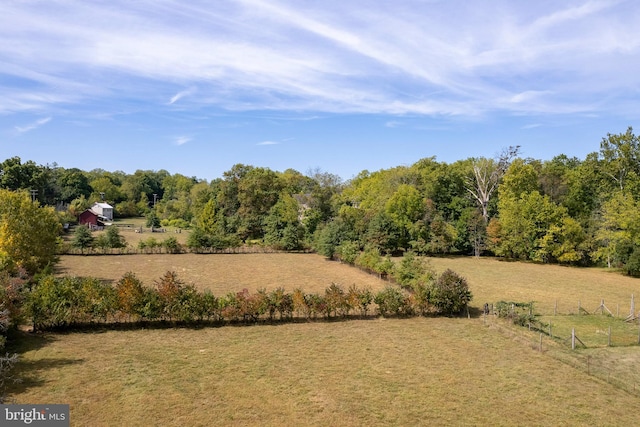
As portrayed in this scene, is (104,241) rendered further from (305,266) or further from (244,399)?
(244,399)

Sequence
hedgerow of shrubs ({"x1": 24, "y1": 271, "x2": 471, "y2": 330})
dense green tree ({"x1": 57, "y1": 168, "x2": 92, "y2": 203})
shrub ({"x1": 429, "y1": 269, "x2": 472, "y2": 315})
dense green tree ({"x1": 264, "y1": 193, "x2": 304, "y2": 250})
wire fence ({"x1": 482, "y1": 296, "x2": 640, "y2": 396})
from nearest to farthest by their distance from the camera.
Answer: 1. wire fence ({"x1": 482, "y1": 296, "x2": 640, "y2": 396})
2. hedgerow of shrubs ({"x1": 24, "y1": 271, "x2": 471, "y2": 330})
3. shrub ({"x1": 429, "y1": 269, "x2": 472, "y2": 315})
4. dense green tree ({"x1": 264, "y1": 193, "x2": 304, "y2": 250})
5. dense green tree ({"x1": 57, "y1": 168, "x2": 92, "y2": 203})

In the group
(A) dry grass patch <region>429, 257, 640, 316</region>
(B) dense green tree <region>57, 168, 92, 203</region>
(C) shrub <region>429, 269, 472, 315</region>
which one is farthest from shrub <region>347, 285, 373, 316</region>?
(B) dense green tree <region>57, 168, 92, 203</region>

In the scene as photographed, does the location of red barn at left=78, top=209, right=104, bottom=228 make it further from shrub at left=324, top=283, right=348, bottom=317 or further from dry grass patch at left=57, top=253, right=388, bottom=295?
shrub at left=324, top=283, right=348, bottom=317

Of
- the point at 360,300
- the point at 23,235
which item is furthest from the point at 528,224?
the point at 23,235

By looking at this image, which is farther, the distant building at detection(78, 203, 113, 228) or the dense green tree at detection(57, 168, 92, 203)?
the dense green tree at detection(57, 168, 92, 203)

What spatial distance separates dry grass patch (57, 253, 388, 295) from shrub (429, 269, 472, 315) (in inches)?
270

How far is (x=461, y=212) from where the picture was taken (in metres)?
50.3

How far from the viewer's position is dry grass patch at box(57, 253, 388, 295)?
29516mm

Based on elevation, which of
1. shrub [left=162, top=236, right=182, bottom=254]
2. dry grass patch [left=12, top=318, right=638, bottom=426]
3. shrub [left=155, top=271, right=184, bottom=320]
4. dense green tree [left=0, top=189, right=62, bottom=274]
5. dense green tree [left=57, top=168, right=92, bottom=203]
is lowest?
dry grass patch [left=12, top=318, right=638, bottom=426]

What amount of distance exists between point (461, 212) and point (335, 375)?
3963cm

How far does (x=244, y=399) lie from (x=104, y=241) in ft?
116

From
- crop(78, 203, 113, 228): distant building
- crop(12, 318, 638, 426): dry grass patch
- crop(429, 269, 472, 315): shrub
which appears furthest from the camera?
crop(78, 203, 113, 228): distant building

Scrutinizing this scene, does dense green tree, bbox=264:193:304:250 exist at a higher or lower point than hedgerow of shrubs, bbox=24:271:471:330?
higher

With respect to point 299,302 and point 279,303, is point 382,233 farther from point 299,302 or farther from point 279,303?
point 279,303
